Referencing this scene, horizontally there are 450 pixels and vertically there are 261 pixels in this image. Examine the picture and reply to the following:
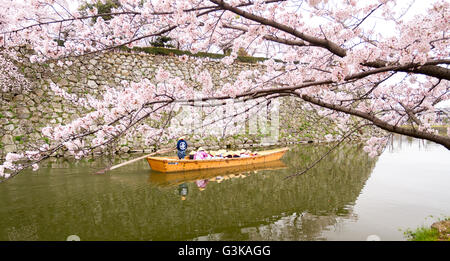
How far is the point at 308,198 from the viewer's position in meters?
5.62

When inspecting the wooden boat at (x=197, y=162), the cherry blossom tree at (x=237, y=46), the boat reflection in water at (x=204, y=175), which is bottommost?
the boat reflection in water at (x=204, y=175)

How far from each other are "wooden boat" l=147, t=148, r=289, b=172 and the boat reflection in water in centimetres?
13

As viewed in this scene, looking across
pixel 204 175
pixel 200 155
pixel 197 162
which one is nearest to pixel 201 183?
pixel 204 175

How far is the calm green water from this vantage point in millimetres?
4008

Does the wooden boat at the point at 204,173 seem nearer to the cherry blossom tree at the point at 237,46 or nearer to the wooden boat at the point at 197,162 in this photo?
the wooden boat at the point at 197,162

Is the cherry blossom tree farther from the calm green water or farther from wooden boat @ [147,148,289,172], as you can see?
wooden boat @ [147,148,289,172]

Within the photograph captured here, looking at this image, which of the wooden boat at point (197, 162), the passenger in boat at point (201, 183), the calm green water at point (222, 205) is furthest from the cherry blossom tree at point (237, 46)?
the wooden boat at point (197, 162)

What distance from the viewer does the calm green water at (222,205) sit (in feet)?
13.1

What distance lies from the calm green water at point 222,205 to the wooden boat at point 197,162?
40cm

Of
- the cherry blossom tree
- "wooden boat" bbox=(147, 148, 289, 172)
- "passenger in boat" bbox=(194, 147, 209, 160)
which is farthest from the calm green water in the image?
the cherry blossom tree

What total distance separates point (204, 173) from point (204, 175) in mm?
259

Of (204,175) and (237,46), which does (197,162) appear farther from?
(237,46)
